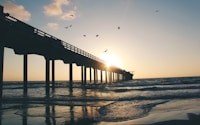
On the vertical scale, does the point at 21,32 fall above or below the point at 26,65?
above

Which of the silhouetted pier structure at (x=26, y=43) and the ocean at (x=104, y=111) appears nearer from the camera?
the ocean at (x=104, y=111)

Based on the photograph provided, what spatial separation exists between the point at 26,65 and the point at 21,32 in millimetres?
4659

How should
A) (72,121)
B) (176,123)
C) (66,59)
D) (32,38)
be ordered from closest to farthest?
(176,123) < (72,121) < (32,38) < (66,59)

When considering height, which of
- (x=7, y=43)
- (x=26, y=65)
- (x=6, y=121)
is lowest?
(x=6, y=121)

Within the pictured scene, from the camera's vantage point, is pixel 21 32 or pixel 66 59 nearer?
pixel 21 32

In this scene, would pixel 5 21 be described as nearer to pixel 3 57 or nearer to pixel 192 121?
pixel 3 57

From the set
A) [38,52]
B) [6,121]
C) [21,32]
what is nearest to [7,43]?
[21,32]

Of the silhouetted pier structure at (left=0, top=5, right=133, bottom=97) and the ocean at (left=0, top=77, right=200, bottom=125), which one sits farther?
the silhouetted pier structure at (left=0, top=5, right=133, bottom=97)

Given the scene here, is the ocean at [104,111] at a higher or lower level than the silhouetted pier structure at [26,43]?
lower

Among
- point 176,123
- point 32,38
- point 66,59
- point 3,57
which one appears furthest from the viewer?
point 66,59

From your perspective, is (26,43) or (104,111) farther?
(26,43)

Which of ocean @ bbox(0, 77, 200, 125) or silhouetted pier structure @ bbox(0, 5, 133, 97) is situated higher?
silhouetted pier structure @ bbox(0, 5, 133, 97)

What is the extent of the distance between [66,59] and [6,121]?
27573 mm

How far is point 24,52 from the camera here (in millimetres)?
26844
